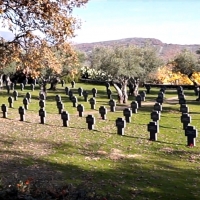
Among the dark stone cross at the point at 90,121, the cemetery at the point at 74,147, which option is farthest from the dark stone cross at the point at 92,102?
the dark stone cross at the point at 90,121

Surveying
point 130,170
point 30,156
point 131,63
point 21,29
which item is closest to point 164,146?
point 130,170

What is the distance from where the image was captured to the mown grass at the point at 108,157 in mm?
10195

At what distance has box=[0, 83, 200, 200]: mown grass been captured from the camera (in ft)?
33.4

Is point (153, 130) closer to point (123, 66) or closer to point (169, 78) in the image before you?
point (123, 66)

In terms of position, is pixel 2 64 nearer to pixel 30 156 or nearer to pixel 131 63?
pixel 30 156

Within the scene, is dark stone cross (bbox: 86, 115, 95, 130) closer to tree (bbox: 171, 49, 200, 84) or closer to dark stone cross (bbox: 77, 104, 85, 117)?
dark stone cross (bbox: 77, 104, 85, 117)

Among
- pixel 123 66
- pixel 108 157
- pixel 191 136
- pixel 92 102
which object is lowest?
pixel 108 157

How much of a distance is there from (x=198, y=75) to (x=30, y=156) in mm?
42535

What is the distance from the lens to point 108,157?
536 inches

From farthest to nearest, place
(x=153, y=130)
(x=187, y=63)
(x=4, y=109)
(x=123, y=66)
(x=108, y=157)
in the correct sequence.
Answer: (x=187, y=63) → (x=123, y=66) → (x=4, y=109) → (x=153, y=130) → (x=108, y=157)

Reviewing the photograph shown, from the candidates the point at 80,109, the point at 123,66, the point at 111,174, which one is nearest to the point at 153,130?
the point at 111,174

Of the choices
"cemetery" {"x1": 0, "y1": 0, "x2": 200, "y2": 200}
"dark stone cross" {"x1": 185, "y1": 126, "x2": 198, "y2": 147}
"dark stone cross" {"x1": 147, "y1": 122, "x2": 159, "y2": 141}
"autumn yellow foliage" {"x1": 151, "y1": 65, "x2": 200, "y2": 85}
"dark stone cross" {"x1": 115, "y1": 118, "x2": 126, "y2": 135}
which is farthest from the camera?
"autumn yellow foliage" {"x1": 151, "y1": 65, "x2": 200, "y2": 85}

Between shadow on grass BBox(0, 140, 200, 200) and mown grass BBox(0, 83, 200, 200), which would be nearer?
shadow on grass BBox(0, 140, 200, 200)

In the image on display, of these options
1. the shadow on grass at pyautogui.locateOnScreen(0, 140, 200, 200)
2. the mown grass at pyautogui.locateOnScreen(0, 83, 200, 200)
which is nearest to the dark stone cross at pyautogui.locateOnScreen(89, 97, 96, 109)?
the mown grass at pyautogui.locateOnScreen(0, 83, 200, 200)
